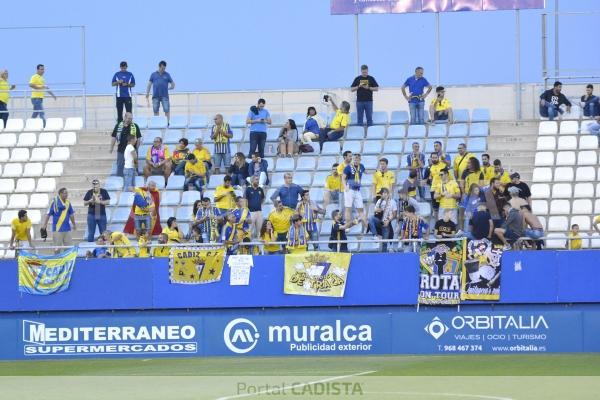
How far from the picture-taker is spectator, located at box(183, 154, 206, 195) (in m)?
30.8

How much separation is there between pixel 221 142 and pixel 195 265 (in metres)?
4.90

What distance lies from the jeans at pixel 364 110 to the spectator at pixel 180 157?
13.3 feet

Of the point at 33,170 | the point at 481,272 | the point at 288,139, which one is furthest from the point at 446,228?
the point at 33,170

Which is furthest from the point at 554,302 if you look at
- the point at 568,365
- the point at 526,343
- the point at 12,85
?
the point at 12,85

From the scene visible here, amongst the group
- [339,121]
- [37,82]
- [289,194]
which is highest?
[37,82]

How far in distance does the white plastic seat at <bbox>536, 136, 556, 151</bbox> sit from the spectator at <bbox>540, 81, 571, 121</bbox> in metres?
0.84

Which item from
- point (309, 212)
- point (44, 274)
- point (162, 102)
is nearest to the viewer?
point (309, 212)

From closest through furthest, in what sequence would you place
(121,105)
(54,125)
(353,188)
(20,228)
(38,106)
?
(353,188) → (20,228) → (121,105) → (54,125) → (38,106)

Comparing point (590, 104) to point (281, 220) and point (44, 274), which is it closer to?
point (281, 220)

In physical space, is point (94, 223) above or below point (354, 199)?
below

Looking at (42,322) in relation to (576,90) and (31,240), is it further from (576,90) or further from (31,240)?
(576,90)

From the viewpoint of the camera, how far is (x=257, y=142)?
3170 centimetres

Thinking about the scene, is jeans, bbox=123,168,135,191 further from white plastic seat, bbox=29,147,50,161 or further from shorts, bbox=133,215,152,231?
white plastic seat, bbox=29,147,50,161

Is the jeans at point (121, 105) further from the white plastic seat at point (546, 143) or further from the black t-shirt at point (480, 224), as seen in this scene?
the black t-shirt at point (480, 224)
